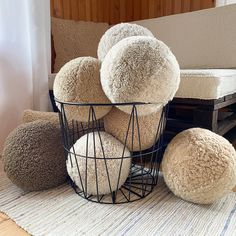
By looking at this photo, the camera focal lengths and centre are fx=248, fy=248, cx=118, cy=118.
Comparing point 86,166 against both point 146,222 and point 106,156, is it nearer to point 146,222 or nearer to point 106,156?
point 106,156

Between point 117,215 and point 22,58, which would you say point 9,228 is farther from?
point 22,58

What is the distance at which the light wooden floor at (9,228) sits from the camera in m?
0.50

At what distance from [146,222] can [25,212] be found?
0.27 meters

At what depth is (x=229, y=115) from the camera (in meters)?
1.05

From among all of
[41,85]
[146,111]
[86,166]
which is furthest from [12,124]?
[146,111]

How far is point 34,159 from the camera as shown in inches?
24.6

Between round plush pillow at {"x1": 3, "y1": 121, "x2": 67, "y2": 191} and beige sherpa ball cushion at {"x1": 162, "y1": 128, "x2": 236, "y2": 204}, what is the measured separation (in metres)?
0.29

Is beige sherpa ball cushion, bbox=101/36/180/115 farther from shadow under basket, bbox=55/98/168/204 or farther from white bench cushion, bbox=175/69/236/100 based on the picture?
white bench cushion, bbox=175/69/236/100

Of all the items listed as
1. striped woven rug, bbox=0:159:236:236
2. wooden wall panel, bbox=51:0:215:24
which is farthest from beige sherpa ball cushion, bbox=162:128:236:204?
wooden wall panel, bbox=51:0:215:24

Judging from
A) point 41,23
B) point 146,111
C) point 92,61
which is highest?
point 41,23

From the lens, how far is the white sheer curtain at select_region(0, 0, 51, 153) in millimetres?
922

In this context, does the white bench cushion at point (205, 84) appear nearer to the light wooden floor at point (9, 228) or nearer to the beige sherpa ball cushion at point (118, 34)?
the beige sherpa ball cushion at point (118, 34)

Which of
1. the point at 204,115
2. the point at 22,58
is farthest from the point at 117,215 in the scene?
the point at 22,58

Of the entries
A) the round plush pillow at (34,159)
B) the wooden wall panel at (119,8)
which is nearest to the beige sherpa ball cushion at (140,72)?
the round plush pillow at (34,159)
